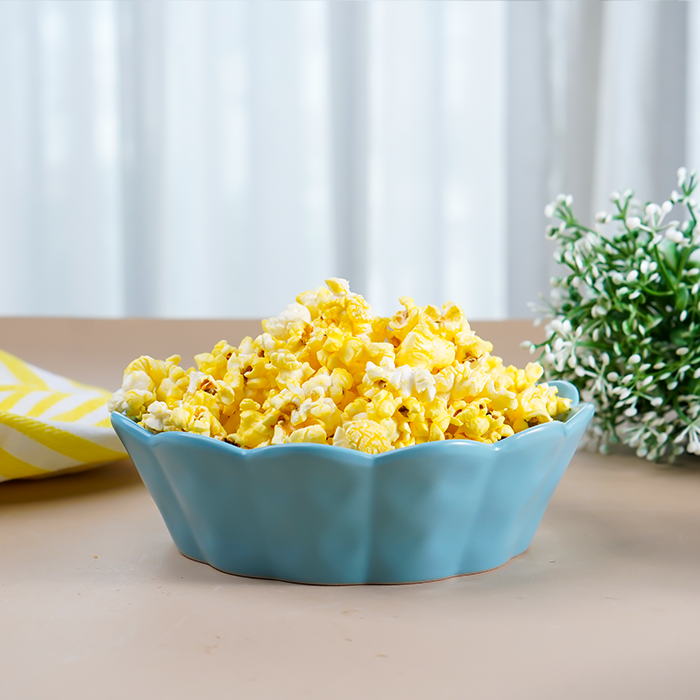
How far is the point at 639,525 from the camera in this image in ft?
1.78

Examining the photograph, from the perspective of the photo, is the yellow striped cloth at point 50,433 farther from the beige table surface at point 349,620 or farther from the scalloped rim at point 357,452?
the scalloped rim at point 357,452

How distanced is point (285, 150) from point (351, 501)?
5.46 ft

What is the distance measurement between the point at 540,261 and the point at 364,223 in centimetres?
45

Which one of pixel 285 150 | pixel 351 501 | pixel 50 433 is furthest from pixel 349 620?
pixel 285 150

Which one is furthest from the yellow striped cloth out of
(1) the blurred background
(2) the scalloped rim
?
(1) the blurred background

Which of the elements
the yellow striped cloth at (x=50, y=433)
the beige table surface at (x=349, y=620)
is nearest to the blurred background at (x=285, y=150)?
the yellow striped cloth at (x=50, y=433)

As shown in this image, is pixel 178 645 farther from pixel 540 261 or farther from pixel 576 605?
pixel 540 261

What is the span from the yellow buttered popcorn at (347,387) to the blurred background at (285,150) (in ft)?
4.71

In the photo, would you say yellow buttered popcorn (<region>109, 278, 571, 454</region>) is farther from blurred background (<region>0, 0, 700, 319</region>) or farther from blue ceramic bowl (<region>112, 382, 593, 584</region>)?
blurred background (<region>0, 0, 700, 319</region>)

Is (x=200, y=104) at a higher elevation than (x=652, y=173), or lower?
higher

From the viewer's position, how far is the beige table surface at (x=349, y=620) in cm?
32

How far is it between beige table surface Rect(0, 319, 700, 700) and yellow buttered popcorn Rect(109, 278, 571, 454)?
0.27ft

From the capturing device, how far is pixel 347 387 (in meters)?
0.44

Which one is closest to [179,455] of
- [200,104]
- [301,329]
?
[301,329]
